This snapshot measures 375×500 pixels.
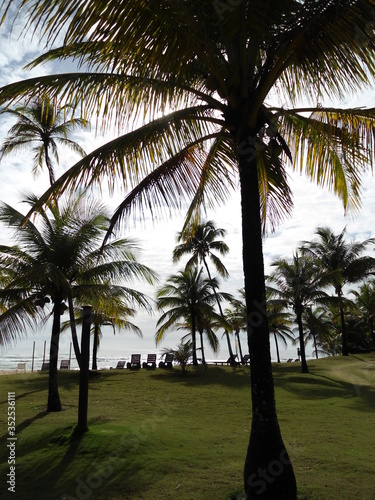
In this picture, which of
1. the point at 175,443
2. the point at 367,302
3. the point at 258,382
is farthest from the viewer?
the point at 367,302

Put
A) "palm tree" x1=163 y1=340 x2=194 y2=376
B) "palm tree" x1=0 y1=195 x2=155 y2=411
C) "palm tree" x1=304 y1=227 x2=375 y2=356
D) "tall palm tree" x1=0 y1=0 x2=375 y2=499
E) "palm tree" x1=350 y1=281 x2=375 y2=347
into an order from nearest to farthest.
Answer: "tall palm tree" x1=0 y1=0 x2=375 y2=499, "palm tree" x1=0 y1=195 x2=155 y2=411, "palm tree" x1=163 y1=340 x2=194 y2=376, "palm tree" x1=304 y1=227 x2=375 y2=356, "palm tree" x1=350 y1=281 x2=375 y2=347

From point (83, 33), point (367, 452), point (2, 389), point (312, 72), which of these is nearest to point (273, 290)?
point (2, 389)

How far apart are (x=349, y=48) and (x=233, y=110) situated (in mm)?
1578

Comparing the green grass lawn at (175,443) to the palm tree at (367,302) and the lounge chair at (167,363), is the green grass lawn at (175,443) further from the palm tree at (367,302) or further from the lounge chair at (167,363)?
the palm tree at (367,302)

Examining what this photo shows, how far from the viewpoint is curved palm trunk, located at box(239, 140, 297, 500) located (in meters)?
4.98

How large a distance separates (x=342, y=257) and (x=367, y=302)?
10.9 m

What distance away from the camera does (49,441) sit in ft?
29.7

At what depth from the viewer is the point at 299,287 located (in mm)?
25328

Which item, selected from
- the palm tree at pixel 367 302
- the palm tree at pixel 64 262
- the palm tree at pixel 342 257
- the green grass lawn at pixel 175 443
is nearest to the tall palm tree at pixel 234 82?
the green grass lawn at pixel 175 443

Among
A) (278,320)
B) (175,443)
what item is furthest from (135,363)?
(175,443)

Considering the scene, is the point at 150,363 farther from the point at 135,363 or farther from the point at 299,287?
the point at 299,287

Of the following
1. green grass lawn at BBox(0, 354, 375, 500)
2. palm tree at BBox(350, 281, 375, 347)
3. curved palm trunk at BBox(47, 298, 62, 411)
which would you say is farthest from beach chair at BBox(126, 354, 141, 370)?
palm tree at BBox(350, 281, 375, 347)

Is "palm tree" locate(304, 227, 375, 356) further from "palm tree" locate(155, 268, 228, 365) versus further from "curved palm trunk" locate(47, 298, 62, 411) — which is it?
"curved palm trunk" locate(47, 298, 62, 411)

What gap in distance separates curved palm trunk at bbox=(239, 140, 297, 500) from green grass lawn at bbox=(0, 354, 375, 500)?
1.40m
